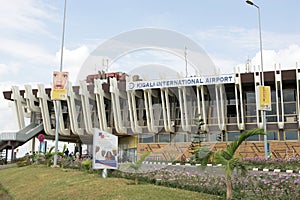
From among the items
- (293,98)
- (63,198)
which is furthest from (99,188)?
(293,98)

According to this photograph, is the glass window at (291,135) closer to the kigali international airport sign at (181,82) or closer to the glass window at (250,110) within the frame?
the glass window at (250,110)

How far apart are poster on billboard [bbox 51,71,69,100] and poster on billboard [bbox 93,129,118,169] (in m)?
8.50

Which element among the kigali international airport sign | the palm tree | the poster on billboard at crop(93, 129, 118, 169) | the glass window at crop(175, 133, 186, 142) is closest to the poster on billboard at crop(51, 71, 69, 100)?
the poster on billboard at crop(93, 129, 118, 169)

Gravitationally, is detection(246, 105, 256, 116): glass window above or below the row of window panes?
above

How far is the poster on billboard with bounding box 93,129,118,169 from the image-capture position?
1598 centimetres

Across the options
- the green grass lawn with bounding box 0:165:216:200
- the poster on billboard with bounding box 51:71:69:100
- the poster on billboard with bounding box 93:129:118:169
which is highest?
the poster on billboard with bounding box 51:71:69:100

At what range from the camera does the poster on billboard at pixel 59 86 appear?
24.1m

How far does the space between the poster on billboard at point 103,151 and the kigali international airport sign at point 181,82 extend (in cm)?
1679

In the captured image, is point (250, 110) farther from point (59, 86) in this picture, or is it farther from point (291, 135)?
point (59, 86)

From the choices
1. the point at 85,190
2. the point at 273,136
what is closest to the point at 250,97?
the point at 273,136

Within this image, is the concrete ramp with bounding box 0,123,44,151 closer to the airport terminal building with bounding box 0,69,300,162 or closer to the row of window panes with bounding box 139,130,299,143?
the airport terminal building with bounding box 0,69,300,162

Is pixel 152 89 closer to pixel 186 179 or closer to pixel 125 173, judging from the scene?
pixel 125 173

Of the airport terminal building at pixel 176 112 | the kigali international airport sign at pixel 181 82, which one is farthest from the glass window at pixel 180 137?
the kigali international airport sign at pixel 181 82

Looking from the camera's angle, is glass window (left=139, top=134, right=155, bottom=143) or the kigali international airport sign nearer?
the kigali international airport sign
